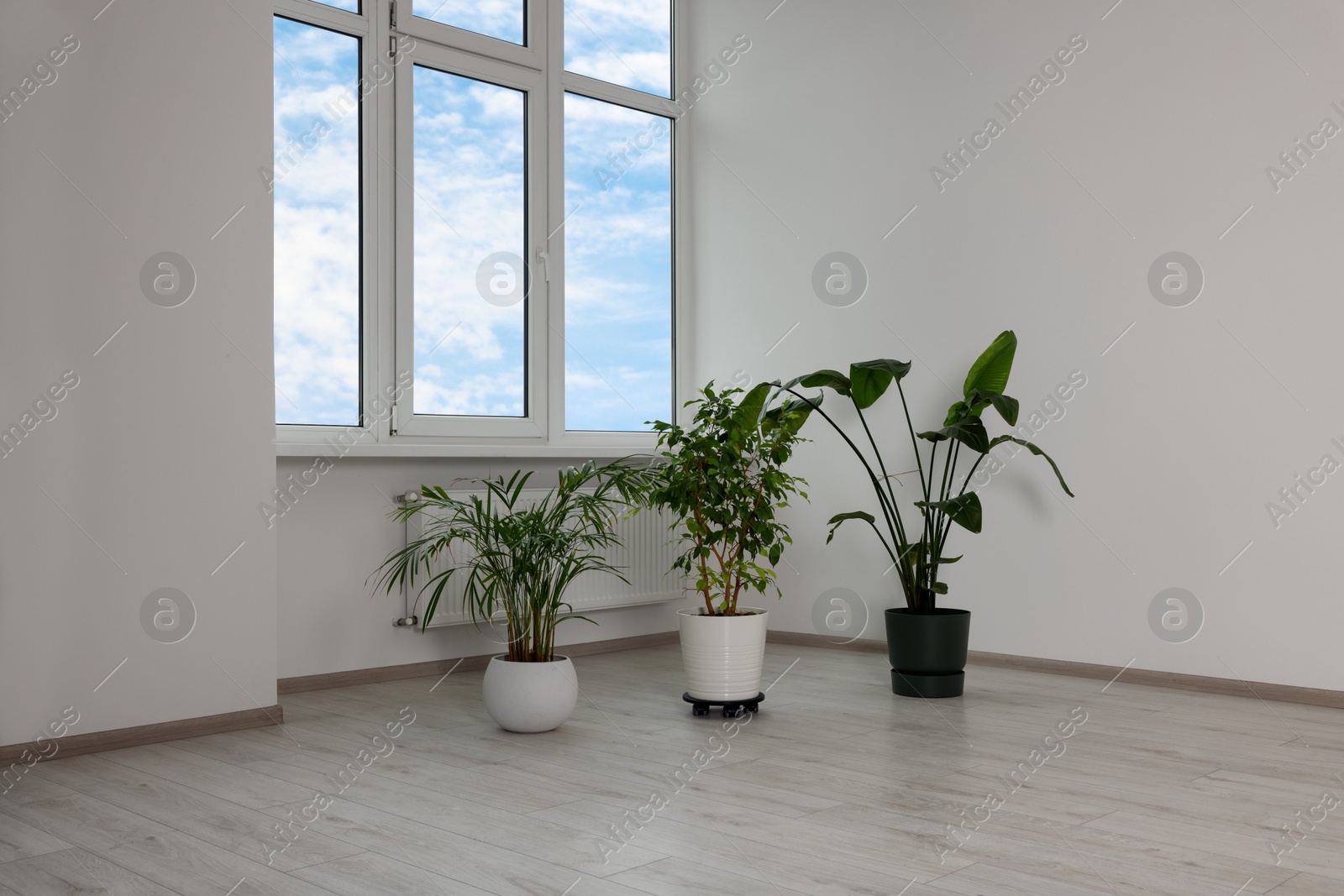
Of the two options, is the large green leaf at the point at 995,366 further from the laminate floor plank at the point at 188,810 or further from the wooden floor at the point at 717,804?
the laminate floor plank at the point at 188,810

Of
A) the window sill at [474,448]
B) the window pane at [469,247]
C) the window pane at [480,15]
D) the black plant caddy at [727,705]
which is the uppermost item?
the window pane at [480,15]

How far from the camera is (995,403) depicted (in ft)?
12.5

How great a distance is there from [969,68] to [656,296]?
1.77 metres

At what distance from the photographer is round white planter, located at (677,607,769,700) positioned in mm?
3404

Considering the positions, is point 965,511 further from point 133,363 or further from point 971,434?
point 133,363

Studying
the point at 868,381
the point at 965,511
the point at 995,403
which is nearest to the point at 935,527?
the point at 965,511

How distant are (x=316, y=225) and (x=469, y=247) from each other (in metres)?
0.68

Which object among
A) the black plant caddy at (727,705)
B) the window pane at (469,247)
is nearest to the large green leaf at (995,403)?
the black plant caddy at (727,705)

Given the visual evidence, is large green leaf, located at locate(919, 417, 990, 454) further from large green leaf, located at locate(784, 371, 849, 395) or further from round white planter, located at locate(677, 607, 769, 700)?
round white planter, located at locate(677, 607, 769, 700)

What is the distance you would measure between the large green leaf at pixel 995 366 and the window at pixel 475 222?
175cm

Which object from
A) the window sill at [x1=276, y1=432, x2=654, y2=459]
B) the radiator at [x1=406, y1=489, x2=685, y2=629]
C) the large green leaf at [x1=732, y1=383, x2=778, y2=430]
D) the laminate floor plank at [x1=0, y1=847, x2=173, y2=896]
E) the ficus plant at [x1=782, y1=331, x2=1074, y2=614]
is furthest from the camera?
the radiator at [x1=406, y1=489, x2=685, y2=629]

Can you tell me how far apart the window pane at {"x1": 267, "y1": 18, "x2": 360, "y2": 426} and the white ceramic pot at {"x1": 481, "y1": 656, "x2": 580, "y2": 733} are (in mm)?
1440

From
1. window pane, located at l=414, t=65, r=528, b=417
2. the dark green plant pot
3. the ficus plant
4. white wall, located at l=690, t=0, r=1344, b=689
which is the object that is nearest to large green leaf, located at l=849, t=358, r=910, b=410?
the ficus plant

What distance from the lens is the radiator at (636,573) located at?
184 inches
